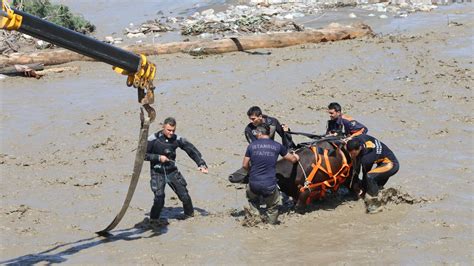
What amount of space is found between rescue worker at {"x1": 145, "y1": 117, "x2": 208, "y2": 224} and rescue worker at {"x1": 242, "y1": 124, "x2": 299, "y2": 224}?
71 cm

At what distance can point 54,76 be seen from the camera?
19.0 m

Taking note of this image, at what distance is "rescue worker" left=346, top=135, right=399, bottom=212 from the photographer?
9.86 m

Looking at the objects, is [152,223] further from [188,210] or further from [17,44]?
[17,44]

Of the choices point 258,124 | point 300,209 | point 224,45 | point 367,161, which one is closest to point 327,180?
point 300,209

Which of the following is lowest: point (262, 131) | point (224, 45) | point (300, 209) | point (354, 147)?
point (300, 209)

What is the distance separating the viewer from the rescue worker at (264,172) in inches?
368

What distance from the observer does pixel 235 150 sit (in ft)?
41.8

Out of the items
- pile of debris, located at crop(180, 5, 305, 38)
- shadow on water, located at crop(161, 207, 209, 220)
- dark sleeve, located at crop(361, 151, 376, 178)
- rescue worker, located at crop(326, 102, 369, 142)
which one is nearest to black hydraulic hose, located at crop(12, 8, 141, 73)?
shadow on water, located at crop(161, 207, 209, 220)

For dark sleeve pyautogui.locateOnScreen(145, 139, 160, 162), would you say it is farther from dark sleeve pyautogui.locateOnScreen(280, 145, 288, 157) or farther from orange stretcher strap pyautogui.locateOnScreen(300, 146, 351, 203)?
orange stretcher strap pyautogui.locateOnScreen(300, 146, 351, 203)

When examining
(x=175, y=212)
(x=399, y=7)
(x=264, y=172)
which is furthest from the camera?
(x=399, y=7)

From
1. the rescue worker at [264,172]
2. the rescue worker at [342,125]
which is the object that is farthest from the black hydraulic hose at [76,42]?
the rescue worker at [342,125]

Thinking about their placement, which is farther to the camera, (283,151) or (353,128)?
(353,128)

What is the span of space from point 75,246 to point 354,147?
3.85 meters

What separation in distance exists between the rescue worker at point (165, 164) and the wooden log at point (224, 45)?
10493 mm
